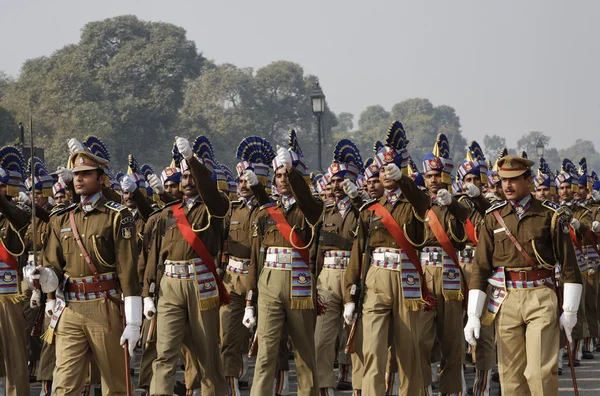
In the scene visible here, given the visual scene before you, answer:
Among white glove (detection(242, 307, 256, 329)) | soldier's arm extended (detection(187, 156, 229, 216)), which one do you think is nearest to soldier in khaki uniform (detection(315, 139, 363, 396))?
white glove (detection(242, 307, 256, 329))

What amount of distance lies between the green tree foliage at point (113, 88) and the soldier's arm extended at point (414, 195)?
40571 mm

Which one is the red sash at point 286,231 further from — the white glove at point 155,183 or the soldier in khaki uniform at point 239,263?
the white glove at point 155,183

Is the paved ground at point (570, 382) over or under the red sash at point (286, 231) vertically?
under

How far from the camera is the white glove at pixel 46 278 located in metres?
7.92

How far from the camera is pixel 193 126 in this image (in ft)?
219

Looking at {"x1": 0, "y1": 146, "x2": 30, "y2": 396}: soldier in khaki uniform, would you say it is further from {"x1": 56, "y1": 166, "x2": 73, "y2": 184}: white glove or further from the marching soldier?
the marching soldier

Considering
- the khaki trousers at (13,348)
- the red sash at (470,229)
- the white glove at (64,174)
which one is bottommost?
the khaki trousers at (13,348)

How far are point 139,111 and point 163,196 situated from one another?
51.1 metres

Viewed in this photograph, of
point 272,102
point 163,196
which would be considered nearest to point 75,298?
point 163,196

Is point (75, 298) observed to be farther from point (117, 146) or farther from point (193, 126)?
point (193, 126)

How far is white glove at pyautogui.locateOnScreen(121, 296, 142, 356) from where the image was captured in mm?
7820

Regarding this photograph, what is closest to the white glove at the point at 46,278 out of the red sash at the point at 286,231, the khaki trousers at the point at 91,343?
the khaki trousers at the point at 91,343

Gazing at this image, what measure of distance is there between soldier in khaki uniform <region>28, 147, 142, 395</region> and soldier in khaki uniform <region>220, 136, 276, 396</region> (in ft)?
8.96

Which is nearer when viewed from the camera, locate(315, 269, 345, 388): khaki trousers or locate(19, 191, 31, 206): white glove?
locate(315, 269, 345, 388): khaki trousers
